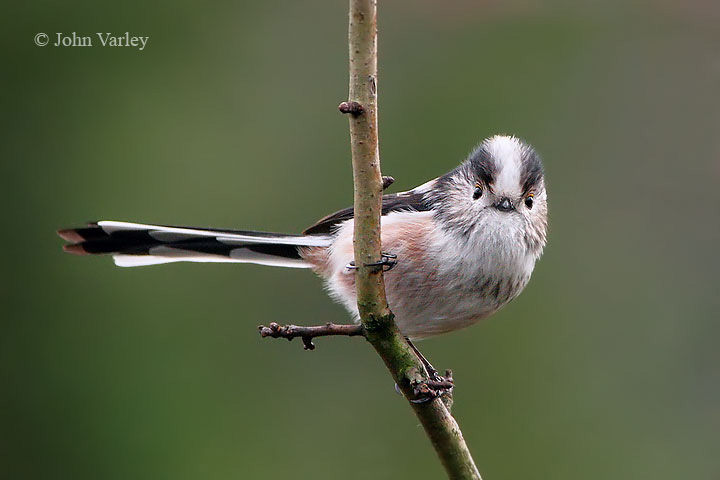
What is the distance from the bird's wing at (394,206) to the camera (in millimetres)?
3697

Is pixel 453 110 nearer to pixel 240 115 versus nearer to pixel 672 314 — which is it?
pixel 240 115

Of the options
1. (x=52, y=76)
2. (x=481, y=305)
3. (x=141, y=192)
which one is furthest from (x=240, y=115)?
(x=481, y=305)

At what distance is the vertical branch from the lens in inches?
91.4

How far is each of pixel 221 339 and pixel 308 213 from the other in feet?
3.01

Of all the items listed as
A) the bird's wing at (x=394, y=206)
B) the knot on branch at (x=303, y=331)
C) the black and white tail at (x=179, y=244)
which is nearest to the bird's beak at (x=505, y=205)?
the bird's wing at (x=394, y=206)

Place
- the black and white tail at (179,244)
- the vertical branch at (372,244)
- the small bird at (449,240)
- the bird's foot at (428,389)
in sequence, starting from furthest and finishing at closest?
the black and white tail at (179,244)
the small bird at (449,240)
the bird's foot at (428,389)
the vertical branch at (372,244)

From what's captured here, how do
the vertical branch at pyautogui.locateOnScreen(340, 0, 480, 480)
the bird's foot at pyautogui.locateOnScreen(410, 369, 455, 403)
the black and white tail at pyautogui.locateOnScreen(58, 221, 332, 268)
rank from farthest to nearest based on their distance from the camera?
the black and white tail at pyautogui.locateOnScreen(58, 221, 332, 268)
the bird's foot at pyautogui.locateOnScreen(410, 369, 455, 403)
the vertical branch at pyautogui.locateOnScreen(340, 0, 480, 480)

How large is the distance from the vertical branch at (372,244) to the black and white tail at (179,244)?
122 centimetres

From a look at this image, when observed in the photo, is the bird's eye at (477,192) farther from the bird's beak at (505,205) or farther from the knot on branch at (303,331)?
the knot on branch at (303,331)

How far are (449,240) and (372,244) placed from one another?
0.91m

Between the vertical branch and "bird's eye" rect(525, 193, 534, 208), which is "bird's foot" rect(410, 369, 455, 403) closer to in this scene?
the vertical branch

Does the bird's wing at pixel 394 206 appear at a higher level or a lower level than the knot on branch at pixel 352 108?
lower

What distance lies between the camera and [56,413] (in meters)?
5.41

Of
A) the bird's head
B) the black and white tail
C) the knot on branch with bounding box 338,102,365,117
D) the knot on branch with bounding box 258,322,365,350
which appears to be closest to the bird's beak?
the bird's head
